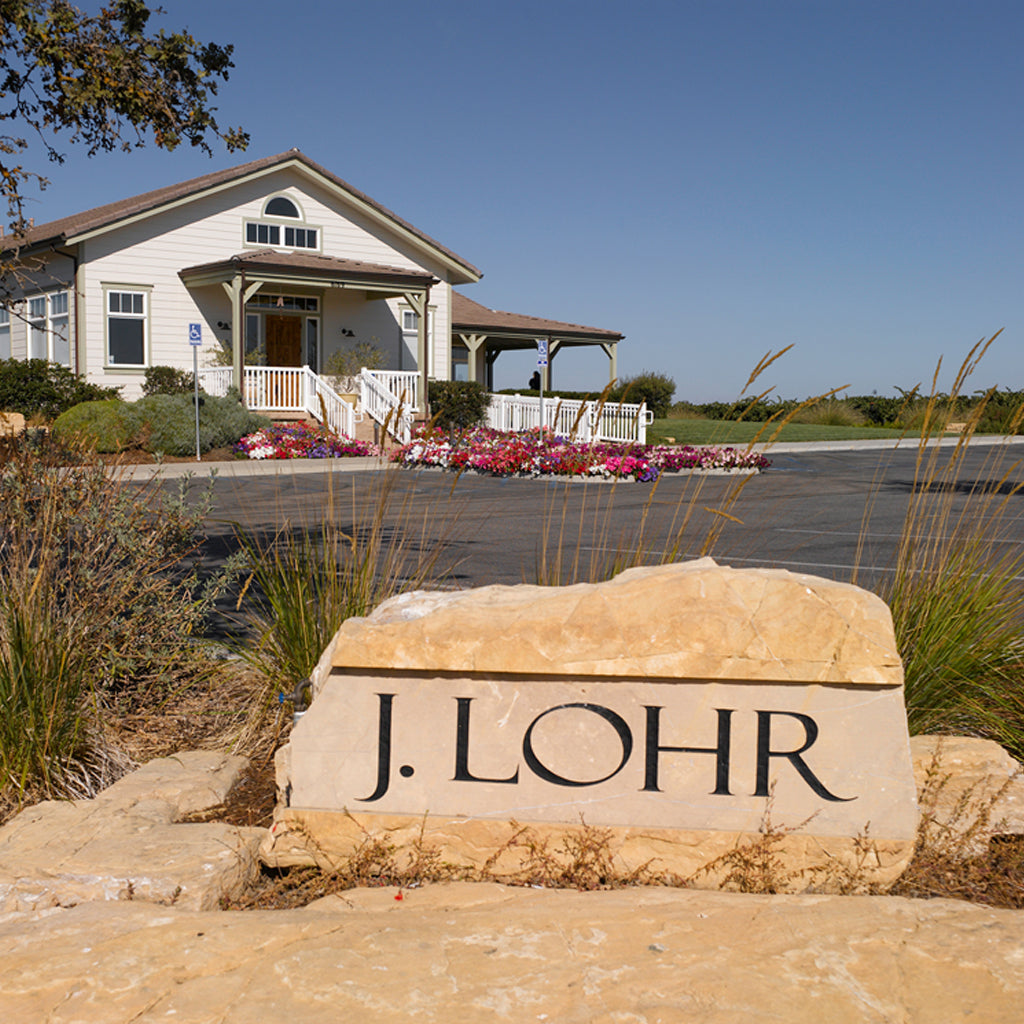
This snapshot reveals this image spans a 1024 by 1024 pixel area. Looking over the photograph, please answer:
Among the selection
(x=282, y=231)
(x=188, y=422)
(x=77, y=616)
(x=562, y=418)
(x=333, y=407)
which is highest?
(x=282, y=231)

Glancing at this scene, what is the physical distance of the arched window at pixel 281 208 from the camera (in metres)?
26.5

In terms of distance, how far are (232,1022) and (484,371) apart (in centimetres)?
3701

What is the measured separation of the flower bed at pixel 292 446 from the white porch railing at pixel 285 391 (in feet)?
4.91

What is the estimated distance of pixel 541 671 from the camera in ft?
9.70

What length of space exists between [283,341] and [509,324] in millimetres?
Result: 8804

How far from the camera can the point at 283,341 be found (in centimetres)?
2741

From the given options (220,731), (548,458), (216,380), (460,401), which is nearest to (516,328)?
(460,401)

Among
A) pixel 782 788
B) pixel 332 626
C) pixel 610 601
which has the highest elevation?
pixel 610 601

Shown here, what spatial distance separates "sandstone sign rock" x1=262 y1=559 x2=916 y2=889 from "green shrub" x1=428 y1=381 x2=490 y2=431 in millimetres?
23444

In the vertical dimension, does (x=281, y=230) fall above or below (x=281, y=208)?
below

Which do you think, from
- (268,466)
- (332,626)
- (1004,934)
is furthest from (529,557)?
(268,466)

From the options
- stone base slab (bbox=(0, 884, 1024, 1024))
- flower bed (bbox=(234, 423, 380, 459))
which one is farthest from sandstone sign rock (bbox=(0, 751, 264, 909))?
flower bed (bbox=(234, 423, 380, 459))

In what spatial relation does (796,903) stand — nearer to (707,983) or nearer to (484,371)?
(707,983)

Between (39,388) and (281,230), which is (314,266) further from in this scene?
(39,388)
